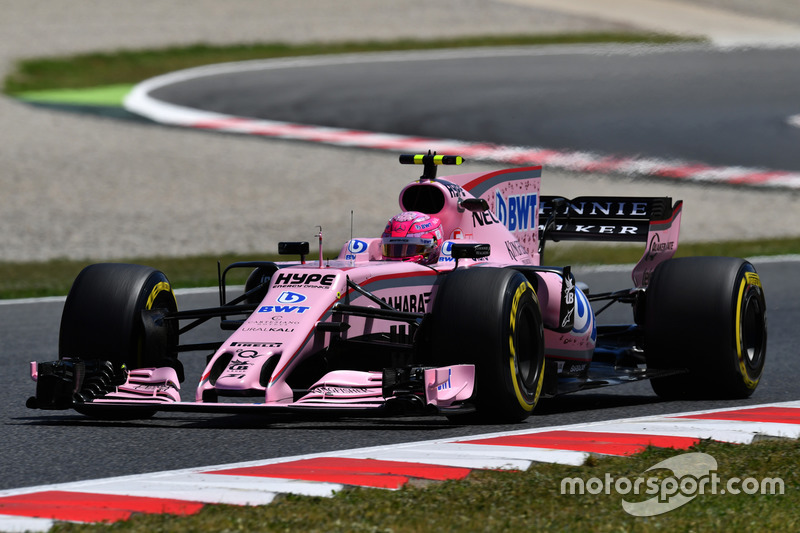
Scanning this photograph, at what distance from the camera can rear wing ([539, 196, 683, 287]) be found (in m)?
9.36

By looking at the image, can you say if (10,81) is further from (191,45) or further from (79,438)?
(79,438)

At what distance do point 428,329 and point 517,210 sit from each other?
7.24 feet

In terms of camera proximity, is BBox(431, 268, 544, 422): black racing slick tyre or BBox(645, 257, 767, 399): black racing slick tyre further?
BBox(645, 257, 767, 399): black racing slick tyre

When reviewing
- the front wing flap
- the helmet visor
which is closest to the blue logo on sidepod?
the front wing flap

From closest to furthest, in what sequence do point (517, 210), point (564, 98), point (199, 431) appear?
point (199, 431) < point (517, 210) < point (564, 98)

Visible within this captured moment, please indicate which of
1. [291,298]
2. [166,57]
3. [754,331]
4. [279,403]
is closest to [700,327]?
[754,331]

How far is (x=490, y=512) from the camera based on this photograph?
5.14 m

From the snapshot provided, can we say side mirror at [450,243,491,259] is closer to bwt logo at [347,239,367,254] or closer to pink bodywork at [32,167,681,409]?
pink bodywork at [32,167,681,409]

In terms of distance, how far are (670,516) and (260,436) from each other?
2412 millimetres

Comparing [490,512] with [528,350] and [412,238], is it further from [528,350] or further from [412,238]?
[412,238]

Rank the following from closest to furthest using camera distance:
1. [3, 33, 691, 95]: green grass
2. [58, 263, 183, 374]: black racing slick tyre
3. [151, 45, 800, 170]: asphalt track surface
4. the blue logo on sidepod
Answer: the blue logo on sidepod → [58, 263, 183, 374]: black racing slick tyre → [151, 45, 800, 170]: asphalt track surface → [3, 33, 691, 95]: green grass

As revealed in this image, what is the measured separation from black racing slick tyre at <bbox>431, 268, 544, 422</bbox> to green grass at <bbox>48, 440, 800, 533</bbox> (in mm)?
1228

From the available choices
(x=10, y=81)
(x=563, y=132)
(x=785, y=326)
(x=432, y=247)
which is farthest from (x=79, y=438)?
(x=10, y=81)

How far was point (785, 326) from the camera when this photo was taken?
1153cm
